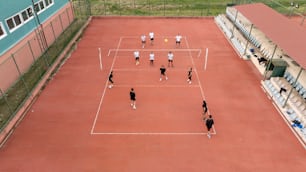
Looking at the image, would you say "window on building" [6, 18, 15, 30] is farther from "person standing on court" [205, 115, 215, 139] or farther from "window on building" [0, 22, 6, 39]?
"person standing on court" [205, 115, 215, 139]

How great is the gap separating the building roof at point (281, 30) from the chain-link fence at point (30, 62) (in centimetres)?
1793

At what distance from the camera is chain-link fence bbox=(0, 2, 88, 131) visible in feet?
54.2

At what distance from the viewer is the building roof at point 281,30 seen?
15.2 meters

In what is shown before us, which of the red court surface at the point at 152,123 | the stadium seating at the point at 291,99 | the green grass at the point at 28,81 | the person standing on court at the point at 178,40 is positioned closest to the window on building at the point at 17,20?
the green grass at the point at 28,81

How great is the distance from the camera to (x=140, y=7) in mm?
37188

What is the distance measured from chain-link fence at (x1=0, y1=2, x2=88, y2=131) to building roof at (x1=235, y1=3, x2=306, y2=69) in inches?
706

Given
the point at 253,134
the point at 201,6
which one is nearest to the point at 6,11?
the point at 253,134

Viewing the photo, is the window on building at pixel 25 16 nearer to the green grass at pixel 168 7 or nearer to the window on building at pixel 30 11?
the window on building at pixel 30 11

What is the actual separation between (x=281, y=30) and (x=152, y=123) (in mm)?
12725

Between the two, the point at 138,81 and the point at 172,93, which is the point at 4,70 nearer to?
the point at 138,81

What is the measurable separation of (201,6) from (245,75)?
2112cm

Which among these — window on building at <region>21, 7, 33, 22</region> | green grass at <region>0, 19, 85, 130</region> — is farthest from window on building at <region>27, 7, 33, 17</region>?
green grass at <region>0, 19, 85, 130</region>

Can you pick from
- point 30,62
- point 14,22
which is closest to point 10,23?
point 14,22

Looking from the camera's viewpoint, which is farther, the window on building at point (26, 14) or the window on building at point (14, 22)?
the window on building at point (26, 14)
